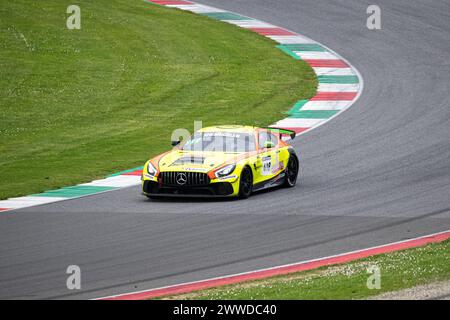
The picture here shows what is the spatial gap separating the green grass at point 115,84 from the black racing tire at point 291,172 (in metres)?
3.97

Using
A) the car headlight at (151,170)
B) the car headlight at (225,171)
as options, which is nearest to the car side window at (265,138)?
the car headlight at (225,171)

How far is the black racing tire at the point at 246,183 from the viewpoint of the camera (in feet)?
62.4

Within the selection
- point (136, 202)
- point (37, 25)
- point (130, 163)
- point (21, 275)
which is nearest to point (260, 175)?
point (136, 202)

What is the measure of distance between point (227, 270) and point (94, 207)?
194 inches

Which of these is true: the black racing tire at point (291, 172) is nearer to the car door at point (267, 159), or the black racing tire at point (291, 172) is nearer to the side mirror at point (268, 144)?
the car door at point (267, 159)

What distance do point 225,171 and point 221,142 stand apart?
47.2 inches

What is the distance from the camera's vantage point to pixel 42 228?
1681 centimetres

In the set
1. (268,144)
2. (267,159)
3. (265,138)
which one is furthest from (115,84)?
(267,159)

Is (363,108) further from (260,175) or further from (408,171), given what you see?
(260,175)

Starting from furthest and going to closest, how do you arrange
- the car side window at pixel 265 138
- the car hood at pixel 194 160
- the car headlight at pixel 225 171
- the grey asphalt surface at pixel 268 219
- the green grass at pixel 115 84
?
the green grass at pixel 115 84
the car side window at pixel 265 138
the car hood at pixel 194 160
the car headlight at pixel 225 171
the grey asphalt surface at pixel 268 219

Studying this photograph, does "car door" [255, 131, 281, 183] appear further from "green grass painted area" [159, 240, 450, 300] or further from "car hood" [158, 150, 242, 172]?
"green grass painted area" [159, 240, 450, 300]

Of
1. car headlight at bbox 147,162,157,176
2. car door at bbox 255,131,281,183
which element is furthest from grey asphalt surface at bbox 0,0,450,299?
car headlight at bbox 147,162,157,176

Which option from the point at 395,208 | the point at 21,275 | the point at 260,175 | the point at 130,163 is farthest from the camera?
the point at 130,163

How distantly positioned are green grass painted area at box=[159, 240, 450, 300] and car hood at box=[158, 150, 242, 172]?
5.09 meters
